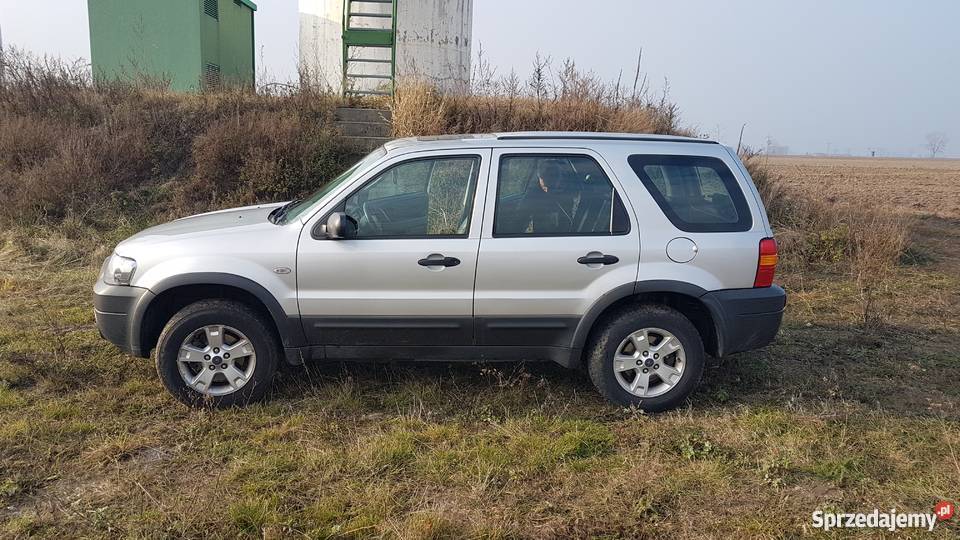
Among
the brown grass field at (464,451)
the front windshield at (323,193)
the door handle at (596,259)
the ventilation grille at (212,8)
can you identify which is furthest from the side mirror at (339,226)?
the ventilation grille at (212,8)

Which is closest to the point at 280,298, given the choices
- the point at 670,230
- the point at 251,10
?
the point at 670,230

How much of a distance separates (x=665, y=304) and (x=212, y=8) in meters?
12.0

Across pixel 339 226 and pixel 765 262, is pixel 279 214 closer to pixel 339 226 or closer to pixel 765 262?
pixel 339 226

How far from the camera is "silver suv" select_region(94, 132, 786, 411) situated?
415cm

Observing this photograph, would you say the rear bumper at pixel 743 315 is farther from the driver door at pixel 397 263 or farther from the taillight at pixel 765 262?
the driver door at pixel 397 263

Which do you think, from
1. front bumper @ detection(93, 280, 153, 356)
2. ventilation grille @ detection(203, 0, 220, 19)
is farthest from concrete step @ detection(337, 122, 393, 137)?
front bumper @ detection(93, 280, 153, 356)

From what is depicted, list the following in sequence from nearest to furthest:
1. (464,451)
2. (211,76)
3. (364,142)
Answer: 1. (464,451)
2. (364,142)
3. (211,76)

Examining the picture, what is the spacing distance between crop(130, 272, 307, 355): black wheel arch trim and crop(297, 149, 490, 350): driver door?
0.37 ft

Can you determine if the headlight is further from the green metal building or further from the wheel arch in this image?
the green metal building

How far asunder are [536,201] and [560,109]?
7.02m

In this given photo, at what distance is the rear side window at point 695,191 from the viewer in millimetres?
4281

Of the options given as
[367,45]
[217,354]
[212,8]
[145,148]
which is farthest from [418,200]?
[212,8]

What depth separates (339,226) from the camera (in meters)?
4.02

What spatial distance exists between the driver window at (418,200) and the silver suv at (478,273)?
1cm
